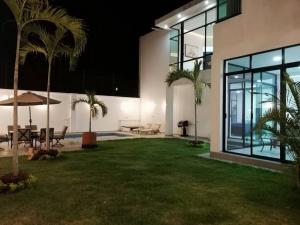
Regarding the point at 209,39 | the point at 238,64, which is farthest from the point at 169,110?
the point at 238,64

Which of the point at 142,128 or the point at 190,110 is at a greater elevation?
the point at 190,110

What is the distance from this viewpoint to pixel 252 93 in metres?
7.23

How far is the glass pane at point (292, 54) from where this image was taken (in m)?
6.09

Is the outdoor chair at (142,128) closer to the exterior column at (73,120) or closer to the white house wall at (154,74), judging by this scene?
the white house wall at (154,74)

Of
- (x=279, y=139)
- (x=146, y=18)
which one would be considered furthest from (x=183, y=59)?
(x=279, y=139)

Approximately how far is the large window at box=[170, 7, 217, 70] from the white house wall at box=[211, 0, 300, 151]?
228 inches

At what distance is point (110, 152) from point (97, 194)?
4612mm

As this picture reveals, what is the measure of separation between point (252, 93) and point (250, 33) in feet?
5.45

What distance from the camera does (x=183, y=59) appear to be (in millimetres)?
15258

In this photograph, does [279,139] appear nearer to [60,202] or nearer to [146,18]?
[60,202]

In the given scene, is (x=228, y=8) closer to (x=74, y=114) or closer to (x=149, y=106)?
(x=149, y=106)

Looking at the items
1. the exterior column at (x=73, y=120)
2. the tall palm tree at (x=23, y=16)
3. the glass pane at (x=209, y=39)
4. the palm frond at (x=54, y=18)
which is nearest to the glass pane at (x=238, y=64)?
the palm frond at (x=54, y=18)

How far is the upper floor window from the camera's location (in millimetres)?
7449

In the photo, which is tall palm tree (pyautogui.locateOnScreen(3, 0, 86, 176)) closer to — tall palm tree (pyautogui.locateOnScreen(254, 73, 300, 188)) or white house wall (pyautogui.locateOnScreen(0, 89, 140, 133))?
tall palm tree (pyautogui.locateOnScreen(254, 73, 300, 188))
